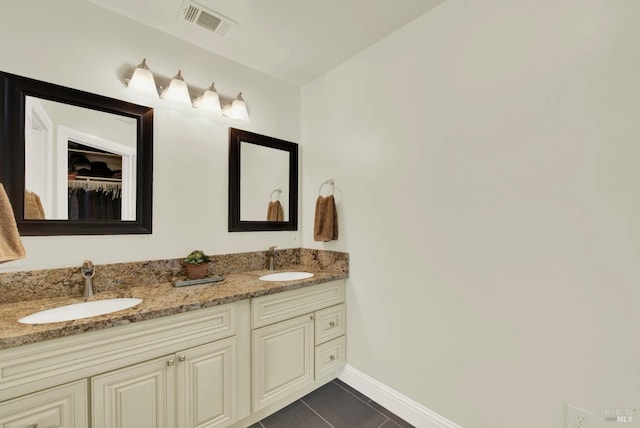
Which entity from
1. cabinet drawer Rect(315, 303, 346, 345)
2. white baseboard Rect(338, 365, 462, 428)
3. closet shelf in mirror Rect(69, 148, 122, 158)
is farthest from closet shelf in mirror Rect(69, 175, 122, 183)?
white baseboard Rect(338, 365, 462, 428)

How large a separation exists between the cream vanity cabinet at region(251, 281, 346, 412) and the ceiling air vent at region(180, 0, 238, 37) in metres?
1.69

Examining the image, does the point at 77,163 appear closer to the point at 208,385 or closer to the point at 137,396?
the point at 137,396

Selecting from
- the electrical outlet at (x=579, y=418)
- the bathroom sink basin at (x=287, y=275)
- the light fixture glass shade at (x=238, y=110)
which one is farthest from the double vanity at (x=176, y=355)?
the electrical outlet at (x=579, y=418)

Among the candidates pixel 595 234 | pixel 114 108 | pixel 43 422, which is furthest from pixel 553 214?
pixel 114 108

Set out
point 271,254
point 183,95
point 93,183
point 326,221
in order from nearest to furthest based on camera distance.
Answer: point 93,183 < point 183,95 < point 326,221 < point 271,254

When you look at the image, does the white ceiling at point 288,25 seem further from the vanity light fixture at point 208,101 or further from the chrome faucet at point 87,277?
the chrome faucet at point 87,277

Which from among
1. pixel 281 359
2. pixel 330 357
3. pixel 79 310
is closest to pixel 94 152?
pixel 79 310

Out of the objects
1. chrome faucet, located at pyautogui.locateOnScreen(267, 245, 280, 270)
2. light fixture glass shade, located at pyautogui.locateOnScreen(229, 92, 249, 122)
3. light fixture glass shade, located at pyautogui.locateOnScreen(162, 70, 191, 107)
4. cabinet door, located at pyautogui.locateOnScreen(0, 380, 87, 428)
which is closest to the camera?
cabinet door, located at pyautogui.locateOnScreen(0, 380, 87, 428)

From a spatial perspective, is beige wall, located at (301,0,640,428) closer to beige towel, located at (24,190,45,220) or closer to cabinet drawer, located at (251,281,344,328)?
cabinet drawer, located at (251,281,344,328)

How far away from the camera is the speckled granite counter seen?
1043 millimetres

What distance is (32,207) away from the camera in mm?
1423

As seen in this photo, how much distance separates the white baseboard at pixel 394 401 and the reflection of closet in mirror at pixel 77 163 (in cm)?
184

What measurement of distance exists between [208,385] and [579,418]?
5.47 feet

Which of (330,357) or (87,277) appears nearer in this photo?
(87,277)
